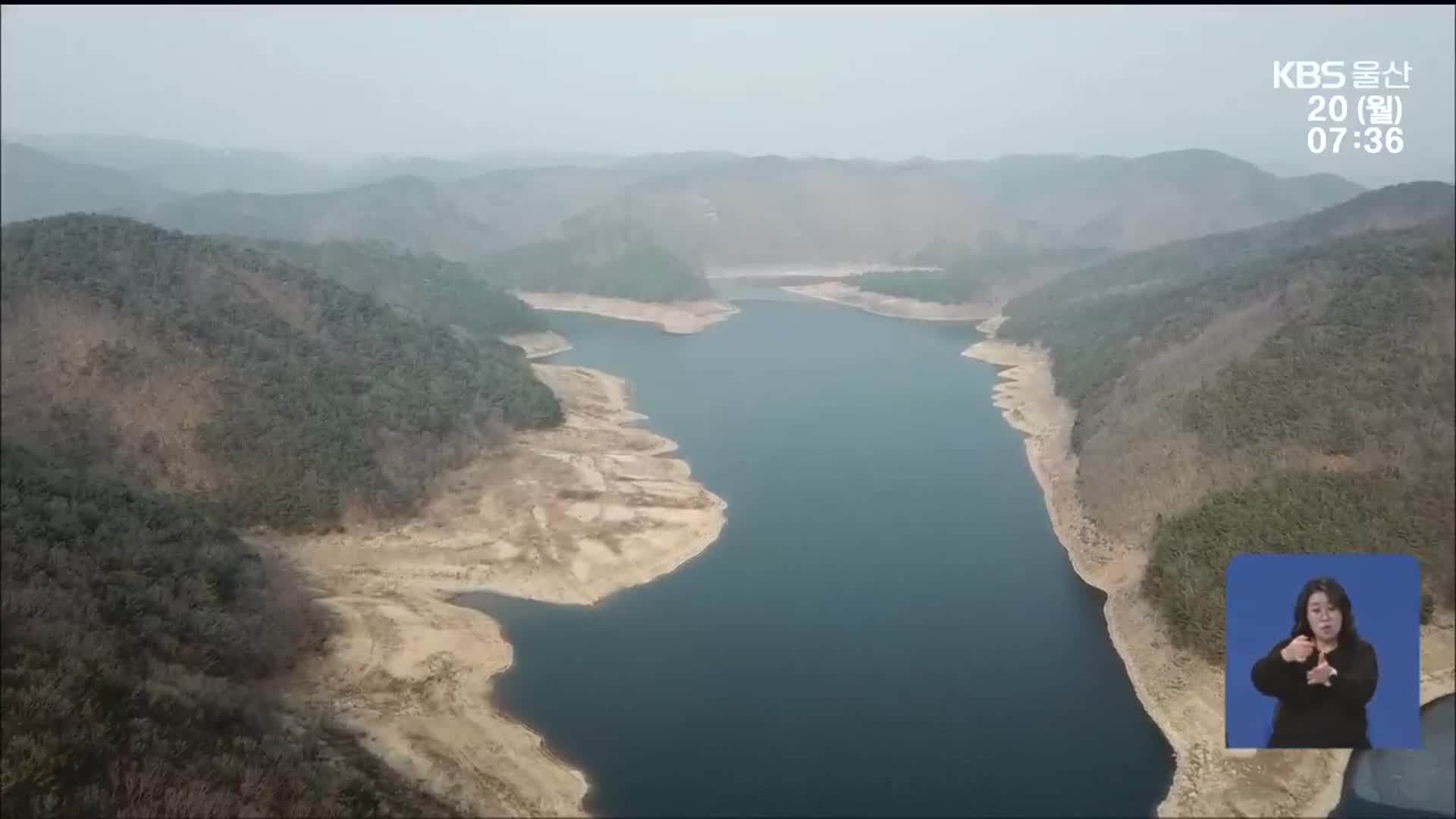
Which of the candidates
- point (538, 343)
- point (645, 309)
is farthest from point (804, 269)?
point (538, 343)

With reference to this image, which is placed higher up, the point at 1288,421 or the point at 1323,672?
the point at 1288,421

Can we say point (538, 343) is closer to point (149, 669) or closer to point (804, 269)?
point (149, 669)

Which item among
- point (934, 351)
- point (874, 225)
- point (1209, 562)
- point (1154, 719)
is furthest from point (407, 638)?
point (874, 225)

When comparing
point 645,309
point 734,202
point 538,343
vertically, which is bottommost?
point 538,343

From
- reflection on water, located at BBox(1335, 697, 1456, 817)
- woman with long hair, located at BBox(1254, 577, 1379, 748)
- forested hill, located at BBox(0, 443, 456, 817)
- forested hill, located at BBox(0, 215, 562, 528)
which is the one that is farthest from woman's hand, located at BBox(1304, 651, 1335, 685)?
forested hill, located at BBox(0, 215, 562, 528)

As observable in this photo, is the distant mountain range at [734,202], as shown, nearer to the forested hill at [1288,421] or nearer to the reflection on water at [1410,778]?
the forested hill at [1288,421]

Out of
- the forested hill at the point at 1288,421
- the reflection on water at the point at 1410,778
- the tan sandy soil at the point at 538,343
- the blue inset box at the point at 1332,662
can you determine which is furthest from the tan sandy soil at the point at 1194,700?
the tan sandy soil at the point at 538,343

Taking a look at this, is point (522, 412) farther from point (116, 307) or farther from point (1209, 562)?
point (1209, 562)
